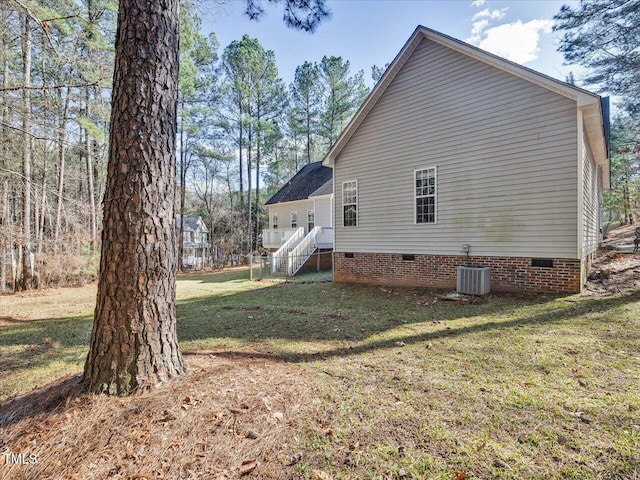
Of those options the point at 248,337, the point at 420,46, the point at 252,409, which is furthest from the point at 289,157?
the point at 252,409

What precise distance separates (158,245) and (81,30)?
9.73 meters

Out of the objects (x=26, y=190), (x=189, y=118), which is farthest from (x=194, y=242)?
(x=26, y=190)

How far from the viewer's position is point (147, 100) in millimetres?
2748

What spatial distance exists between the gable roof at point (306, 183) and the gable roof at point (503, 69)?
29.1 ft

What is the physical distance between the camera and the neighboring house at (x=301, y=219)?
15638 mm

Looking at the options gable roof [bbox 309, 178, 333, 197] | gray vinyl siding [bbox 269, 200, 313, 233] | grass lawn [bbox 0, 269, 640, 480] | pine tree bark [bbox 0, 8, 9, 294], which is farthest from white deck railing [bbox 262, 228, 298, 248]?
grass lawn [bbox 0, 269, 640, 480]

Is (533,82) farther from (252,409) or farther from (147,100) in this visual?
(252,409)

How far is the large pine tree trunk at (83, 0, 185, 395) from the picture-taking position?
262cm

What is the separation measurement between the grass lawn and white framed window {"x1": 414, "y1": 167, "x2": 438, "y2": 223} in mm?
2989

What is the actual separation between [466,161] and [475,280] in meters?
3.20

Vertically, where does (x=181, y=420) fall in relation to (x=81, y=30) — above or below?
below

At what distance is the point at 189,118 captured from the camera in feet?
70.5

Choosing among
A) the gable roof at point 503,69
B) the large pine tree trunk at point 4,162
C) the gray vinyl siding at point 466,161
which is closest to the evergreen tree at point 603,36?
the gable roof at point 503,69

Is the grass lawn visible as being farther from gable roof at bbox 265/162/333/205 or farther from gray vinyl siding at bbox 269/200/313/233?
gable roof at bbox 265/162/333/205
